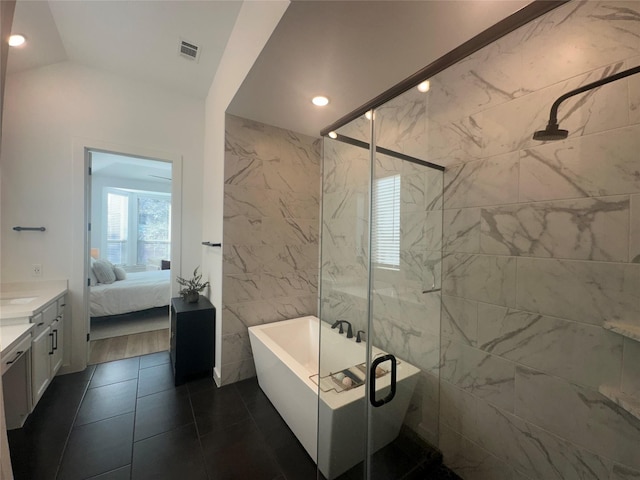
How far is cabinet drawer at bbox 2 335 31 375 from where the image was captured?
157 cm

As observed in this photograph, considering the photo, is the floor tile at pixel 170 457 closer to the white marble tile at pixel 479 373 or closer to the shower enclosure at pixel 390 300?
the shower enclosure at pixel 390 300

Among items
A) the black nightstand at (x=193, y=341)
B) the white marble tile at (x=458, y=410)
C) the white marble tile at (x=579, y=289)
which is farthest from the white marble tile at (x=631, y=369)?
the black nightstand at (x=193, y=341)

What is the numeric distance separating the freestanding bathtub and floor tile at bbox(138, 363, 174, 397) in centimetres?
103

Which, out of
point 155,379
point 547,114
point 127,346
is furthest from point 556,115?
point 127,346

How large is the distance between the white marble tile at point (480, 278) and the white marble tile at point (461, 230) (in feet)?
0.17

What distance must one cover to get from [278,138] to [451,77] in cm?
167

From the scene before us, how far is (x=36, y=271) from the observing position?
251 cm

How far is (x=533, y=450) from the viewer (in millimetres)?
1288

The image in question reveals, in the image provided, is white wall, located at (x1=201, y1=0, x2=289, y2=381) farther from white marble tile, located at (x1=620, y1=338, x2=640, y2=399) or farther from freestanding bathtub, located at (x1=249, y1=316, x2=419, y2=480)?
white marble tile, located at (x1=620, y1=338, x2=640, y2=399)

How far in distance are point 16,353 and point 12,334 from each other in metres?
0.13

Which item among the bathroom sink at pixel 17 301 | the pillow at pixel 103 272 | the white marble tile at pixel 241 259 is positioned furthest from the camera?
the pillow at pixel 103 272

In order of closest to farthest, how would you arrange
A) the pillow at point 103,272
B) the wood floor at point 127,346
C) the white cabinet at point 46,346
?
the white cabinet at point 46,346 < the wood floor at point 127,346 < the pillow at point 103,272

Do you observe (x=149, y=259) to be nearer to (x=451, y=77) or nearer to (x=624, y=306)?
(x=451, y=77)

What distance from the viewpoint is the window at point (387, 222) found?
1819mm
